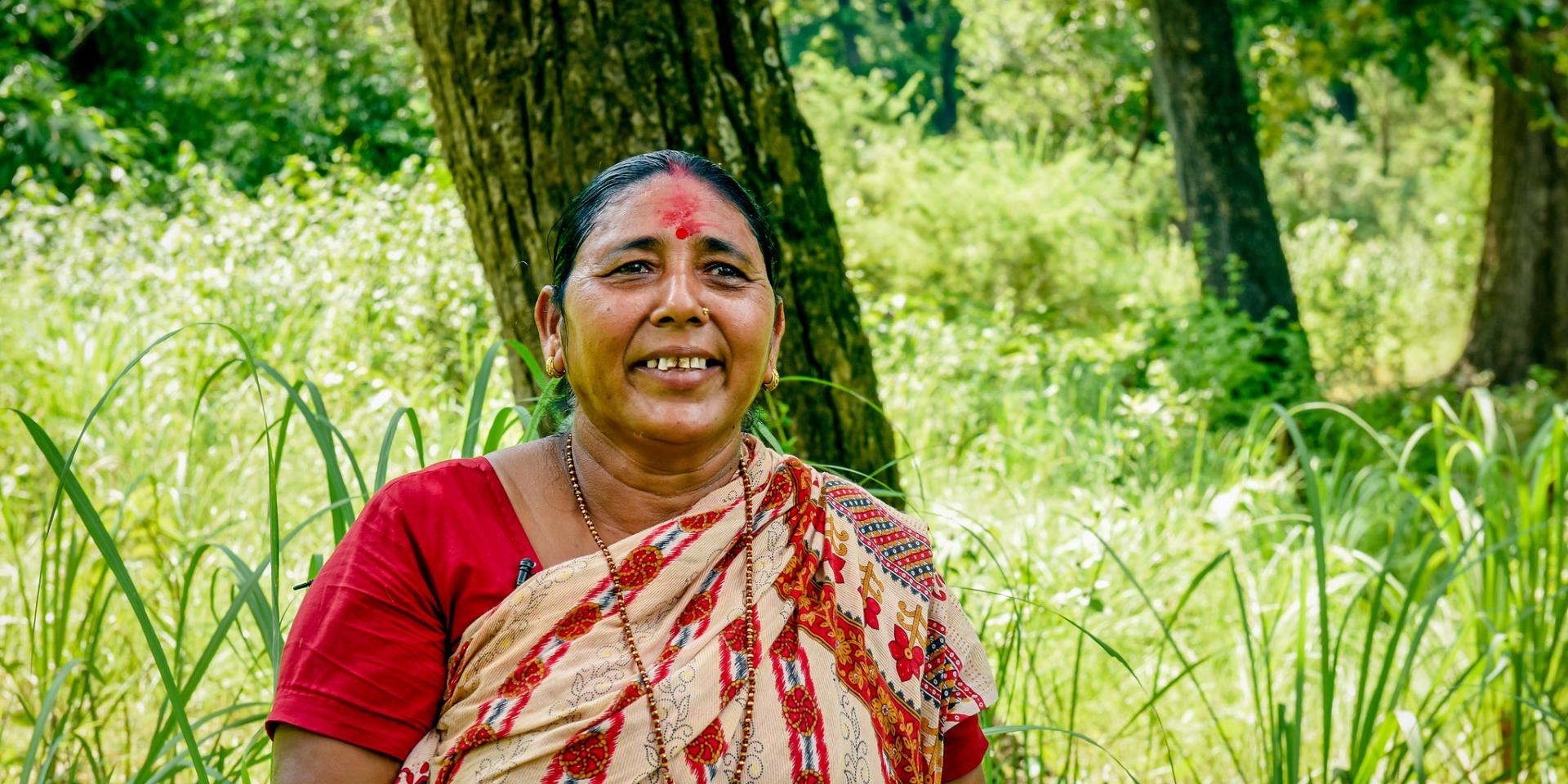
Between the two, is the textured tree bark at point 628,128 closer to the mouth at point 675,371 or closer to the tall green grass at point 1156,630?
the tall green grass at point 1156,630

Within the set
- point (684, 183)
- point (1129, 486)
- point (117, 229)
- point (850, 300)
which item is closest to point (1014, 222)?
point (1129, 486)

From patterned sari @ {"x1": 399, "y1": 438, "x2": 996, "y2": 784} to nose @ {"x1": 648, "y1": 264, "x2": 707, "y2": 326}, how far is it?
245 mm

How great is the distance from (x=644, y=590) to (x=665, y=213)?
502 mm

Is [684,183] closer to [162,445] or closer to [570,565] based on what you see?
[570,565]

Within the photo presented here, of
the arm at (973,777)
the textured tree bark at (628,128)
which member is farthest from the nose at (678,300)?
the textured tree bark at (628,128)

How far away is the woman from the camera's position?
1511mm

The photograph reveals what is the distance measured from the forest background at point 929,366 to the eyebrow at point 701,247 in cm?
44

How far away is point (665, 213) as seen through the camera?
5.63ft

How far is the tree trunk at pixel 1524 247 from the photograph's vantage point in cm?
988

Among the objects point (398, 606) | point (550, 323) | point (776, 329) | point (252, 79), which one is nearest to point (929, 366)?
point (776, 329)

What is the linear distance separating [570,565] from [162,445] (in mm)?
3734

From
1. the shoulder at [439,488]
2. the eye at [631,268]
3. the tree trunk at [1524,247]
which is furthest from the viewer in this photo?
the tree trunk at [1524,247]

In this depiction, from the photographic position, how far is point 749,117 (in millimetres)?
2709

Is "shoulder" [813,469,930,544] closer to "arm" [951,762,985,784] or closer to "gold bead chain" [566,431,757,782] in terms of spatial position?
"gold bead chain" [566,431,757,782]
